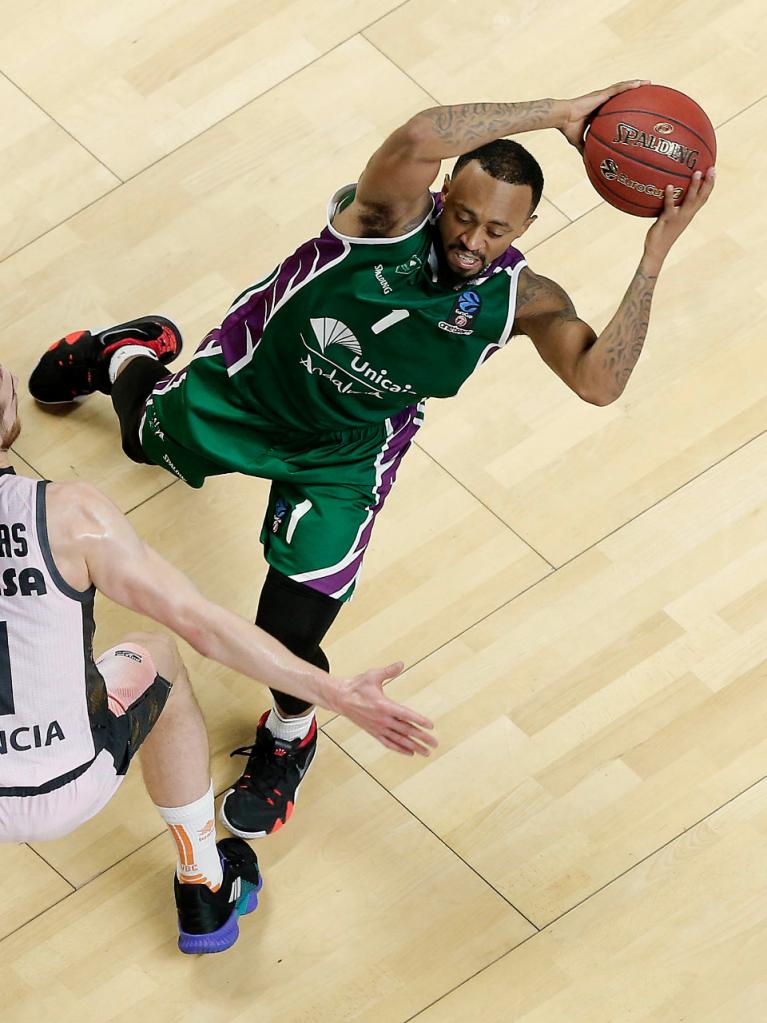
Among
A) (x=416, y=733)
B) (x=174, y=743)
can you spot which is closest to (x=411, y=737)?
(x=416, y=733)

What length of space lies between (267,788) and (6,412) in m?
1.21

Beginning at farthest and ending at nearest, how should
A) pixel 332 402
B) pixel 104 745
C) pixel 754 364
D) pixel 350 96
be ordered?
pixel 350 96 → pixel 754 364 → pixel 332 402 → pixel 104 745

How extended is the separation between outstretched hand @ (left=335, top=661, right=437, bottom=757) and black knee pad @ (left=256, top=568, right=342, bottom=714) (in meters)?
0.73

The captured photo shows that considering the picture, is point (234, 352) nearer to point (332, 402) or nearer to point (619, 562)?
point (332, 402)

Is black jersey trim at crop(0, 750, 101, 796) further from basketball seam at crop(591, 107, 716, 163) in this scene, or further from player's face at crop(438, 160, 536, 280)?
basketball seam at crop(591, 107, 716, 163)

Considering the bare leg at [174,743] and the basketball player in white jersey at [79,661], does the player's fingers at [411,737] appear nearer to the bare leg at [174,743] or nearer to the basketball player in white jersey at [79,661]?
the basketball player in white jersey at [79,661]

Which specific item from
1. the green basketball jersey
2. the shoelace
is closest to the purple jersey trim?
the green basketball jersey

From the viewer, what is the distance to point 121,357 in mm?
3814

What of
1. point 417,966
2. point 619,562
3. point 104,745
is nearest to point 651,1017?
point 417,966

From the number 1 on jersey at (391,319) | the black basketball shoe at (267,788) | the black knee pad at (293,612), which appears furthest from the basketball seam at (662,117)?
the black basketball shoe at (267,788)

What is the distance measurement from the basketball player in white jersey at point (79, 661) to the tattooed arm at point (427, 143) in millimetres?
800

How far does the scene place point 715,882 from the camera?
3525 mm

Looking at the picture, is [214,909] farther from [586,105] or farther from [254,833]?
[586,105]

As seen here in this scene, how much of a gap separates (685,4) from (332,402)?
220 centimetres
